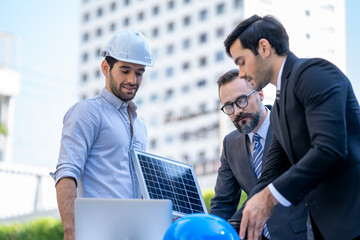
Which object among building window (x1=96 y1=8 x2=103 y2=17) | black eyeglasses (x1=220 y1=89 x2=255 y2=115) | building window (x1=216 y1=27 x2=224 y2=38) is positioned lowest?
building window (x1=216 y1=27 x2=224 y2=38)

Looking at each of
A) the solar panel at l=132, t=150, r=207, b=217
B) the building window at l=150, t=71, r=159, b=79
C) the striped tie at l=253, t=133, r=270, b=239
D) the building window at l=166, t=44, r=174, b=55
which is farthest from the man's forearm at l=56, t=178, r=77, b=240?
the building window at l=150, t=71, r=159, b=79

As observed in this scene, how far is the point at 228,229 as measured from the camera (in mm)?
2027

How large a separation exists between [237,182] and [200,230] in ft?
4.80

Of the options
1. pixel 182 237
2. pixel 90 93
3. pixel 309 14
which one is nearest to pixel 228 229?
pixel 182 237

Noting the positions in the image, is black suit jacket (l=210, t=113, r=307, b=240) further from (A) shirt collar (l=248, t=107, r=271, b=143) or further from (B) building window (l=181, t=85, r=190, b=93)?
(B) building window (l=181, t=85, r=190, b=93)

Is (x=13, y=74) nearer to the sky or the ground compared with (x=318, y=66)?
nearer to the ground

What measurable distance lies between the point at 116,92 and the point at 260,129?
853 mm

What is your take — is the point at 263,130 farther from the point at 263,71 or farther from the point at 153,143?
the point at 153,143

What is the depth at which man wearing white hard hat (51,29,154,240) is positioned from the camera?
2.92 metres

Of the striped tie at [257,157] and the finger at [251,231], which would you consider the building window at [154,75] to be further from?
the finger at [251,231]

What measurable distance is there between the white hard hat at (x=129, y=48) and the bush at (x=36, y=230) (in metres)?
6.61

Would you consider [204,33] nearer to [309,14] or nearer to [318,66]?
[309,14]

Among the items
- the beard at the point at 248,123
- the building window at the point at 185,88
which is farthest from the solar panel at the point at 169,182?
the building window at the point at 185,88

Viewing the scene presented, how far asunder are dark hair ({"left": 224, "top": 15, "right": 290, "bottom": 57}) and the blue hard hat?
0.73 metres
